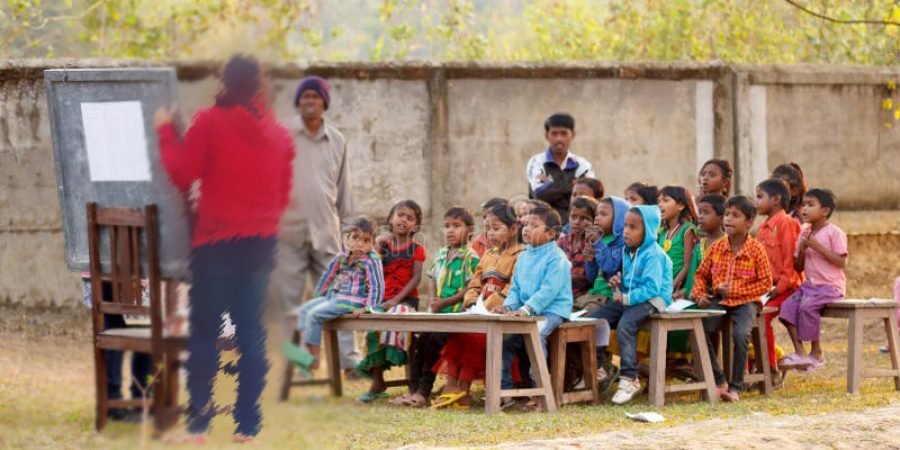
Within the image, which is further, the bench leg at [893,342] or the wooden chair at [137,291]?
the bench leg at [893,342]

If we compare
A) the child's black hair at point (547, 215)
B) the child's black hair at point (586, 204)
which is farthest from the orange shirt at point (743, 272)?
the child's black hair at point (547, 215)

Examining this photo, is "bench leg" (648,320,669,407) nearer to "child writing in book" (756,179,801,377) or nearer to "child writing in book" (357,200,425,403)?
"child writing in book" (756,179,801,377)

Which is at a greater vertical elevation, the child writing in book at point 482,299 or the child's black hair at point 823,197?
the child's black hair at point 823,197

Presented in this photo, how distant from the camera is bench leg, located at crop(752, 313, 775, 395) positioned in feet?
24.8

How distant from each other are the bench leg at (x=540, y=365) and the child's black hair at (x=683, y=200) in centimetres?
142

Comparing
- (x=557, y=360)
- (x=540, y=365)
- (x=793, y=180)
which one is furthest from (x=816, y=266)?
(x=540, y=365)

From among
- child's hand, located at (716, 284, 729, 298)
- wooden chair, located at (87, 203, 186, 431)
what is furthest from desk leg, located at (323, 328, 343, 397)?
child's hand, located at (716, 284, 729, 298)

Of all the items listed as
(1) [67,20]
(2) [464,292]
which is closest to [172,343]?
(1) [67,20]

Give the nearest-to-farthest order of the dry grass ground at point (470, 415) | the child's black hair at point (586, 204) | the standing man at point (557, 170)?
the dry grass ground at point (470, 415), the child's black hair at point (586, 204), the standing man at point (557, 170)

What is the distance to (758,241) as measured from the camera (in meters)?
7.60

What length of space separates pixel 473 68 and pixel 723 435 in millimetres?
4695

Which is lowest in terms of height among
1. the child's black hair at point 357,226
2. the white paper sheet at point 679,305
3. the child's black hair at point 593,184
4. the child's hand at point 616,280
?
the white paper sheet at point 679,305

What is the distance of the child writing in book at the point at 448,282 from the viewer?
7.16 m

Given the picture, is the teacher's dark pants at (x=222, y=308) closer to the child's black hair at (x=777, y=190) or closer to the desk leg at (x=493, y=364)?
the desk leg at (x=493, y=364)
